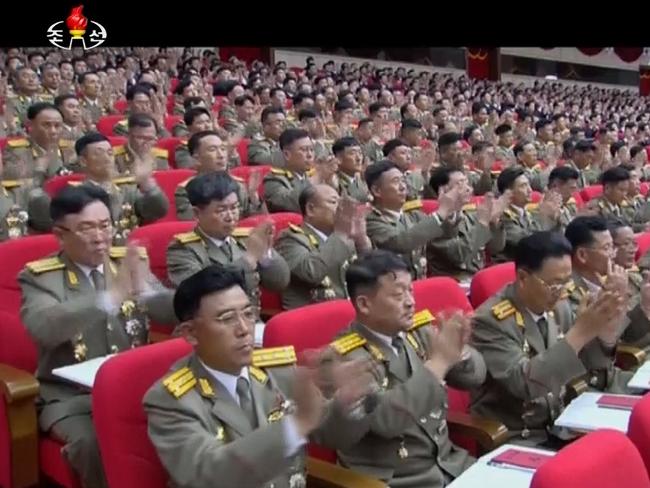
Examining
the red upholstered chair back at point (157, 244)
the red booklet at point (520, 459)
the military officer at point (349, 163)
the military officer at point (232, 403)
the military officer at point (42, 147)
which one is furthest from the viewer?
the military officer at point (349, 163)

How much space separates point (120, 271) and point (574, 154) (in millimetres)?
4980

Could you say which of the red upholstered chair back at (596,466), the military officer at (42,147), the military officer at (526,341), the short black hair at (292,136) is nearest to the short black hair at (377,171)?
the short black hair at (292,136)

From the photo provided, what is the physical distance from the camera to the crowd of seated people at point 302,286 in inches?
60.2

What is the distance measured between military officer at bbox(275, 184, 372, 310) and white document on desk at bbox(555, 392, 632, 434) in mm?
1040

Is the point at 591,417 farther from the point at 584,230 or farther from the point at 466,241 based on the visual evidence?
the point at 466,241

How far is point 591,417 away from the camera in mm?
1853

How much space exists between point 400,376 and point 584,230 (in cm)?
102

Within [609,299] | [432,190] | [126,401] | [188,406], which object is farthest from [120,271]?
[432,190]

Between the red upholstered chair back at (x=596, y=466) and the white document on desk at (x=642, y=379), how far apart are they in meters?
0.88

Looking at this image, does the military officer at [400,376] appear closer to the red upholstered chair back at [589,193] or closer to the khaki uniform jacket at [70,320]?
the khaki uniform jacket at [70,320]

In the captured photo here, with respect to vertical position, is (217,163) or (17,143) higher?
(17,143)

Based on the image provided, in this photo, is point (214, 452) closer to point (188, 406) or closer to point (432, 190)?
point (188, 406)

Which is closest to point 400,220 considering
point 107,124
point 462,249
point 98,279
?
point 462,249

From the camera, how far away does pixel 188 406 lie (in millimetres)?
1462
